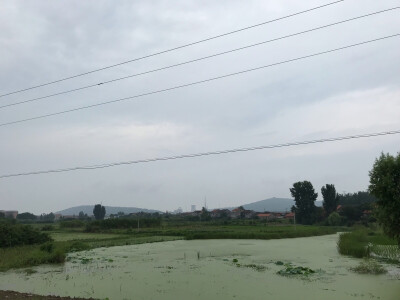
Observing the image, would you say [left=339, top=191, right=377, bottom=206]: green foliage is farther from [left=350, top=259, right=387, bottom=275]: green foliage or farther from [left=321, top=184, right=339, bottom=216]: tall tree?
[left=350, top=259, right=387, bottom=275]: green foliage

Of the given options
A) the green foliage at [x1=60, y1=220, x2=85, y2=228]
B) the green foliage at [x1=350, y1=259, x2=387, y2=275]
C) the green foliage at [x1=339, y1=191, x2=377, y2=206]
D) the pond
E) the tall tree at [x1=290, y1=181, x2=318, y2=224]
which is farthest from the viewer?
the green foliage at [x1=339, y1=191, x2=377, y2=206]

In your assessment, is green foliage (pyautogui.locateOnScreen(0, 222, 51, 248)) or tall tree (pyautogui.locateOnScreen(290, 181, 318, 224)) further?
tall tree (pyautogui.locateOnScreen(290, 181, 318, 224))

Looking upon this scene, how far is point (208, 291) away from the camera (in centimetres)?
870

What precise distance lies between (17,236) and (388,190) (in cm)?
1973

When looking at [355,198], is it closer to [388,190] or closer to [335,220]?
[335,220]

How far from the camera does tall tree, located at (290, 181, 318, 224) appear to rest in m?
51.4

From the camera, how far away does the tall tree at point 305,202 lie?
5141cm

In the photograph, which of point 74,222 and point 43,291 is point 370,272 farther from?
point 74,222

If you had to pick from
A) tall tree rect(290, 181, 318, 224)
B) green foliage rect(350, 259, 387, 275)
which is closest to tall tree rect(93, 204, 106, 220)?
tall tree rect(290, 181, 318, 224)

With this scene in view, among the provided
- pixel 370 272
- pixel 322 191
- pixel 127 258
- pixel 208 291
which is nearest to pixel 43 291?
pixel 208 291

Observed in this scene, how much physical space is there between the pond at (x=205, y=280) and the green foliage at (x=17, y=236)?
8.87 m

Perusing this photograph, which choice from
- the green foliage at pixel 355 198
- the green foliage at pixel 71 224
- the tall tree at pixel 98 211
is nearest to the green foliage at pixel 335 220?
the green foliage at pixel 355 198

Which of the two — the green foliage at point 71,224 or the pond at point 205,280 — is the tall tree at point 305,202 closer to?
the green foliage at point 71,224

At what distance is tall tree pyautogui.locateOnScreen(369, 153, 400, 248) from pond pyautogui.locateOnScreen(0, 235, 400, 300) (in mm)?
1384
